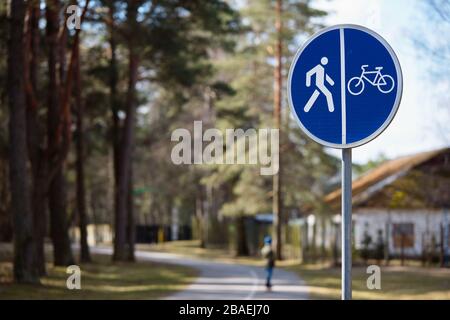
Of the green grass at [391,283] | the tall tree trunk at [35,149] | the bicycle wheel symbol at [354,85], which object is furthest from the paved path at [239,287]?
the bicycle wheel symbol at [354,85]

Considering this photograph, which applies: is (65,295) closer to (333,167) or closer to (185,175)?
(333,167)

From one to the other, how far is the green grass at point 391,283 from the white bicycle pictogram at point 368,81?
612 inches

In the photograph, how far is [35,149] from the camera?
84.0ft

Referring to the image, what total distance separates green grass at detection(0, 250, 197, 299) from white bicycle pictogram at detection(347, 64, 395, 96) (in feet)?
45.7

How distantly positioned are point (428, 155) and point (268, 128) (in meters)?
8.72

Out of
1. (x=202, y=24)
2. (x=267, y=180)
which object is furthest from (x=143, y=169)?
(x=202, y=24)

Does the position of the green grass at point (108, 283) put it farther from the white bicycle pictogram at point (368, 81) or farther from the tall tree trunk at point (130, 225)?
the white bicycle pictogram at point (368, 81)

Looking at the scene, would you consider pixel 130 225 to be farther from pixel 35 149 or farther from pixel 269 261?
pixel 269 261

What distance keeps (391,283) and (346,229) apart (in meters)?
21.7

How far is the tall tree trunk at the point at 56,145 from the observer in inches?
963

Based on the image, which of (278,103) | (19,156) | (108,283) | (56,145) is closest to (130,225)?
(278,103)

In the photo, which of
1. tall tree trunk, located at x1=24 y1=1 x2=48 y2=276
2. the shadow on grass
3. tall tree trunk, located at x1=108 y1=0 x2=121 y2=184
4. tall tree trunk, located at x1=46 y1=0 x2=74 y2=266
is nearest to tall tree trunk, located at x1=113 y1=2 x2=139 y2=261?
tall tree trunk, located at x1=108 y1=0 x2=121 y2=184

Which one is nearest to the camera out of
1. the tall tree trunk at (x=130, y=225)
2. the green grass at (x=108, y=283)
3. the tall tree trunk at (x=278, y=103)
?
the green grass at (x=108, y=283)

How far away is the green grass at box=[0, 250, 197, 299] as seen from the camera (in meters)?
18.6
